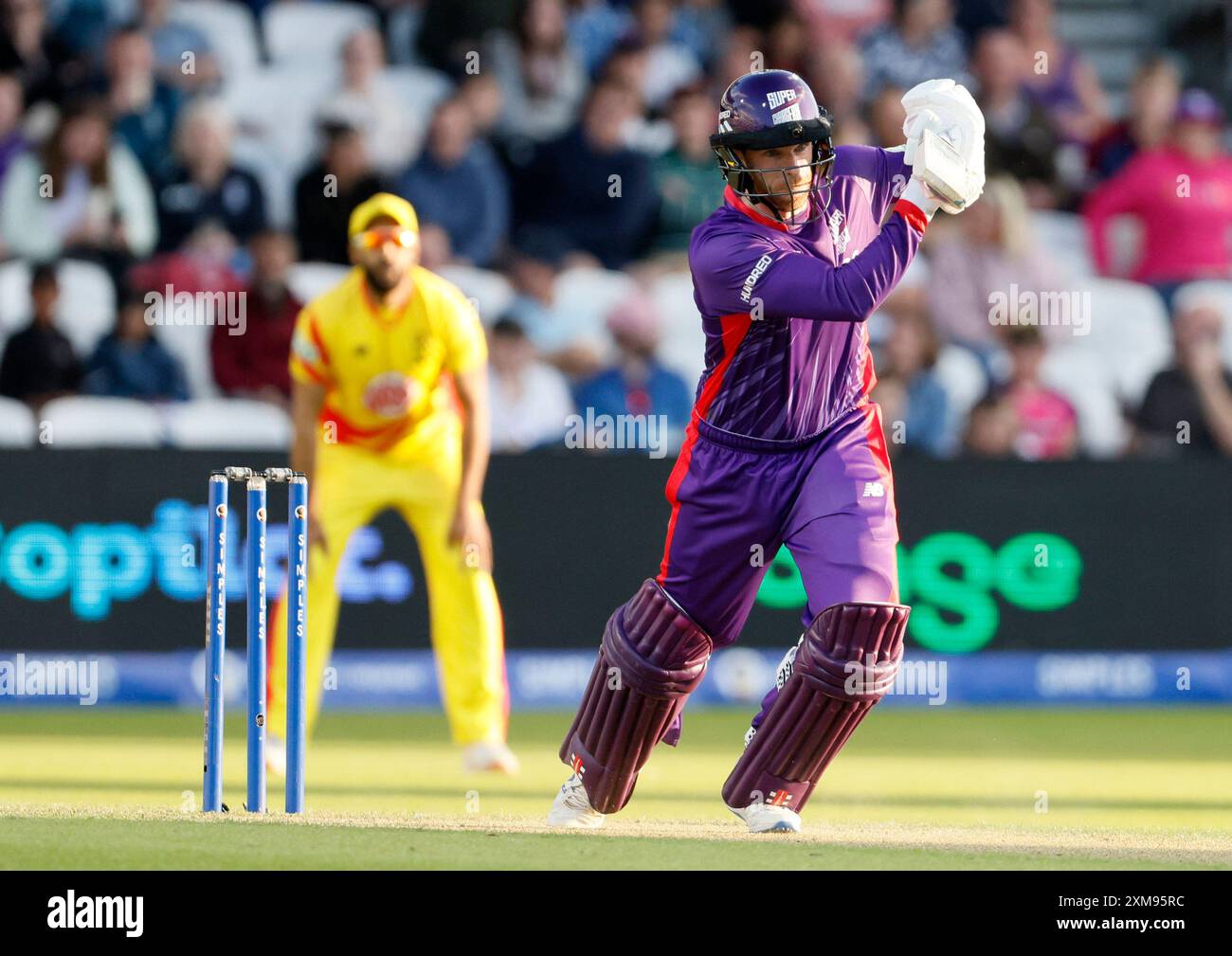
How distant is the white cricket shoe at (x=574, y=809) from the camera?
20.6 ft

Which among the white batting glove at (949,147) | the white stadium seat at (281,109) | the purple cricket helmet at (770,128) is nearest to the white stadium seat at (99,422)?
the white stadium seat at (281,109)

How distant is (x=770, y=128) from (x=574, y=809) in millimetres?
2045

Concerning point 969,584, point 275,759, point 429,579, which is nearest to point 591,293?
point 969,584

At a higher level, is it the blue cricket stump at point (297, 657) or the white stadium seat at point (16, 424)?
the white stadium seat at point (16, 424)

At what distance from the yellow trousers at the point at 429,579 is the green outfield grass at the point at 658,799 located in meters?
0.28

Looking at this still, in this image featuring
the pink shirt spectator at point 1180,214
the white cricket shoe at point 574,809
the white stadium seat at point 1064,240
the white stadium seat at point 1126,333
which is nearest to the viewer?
the white cricket shoe at point 574,809

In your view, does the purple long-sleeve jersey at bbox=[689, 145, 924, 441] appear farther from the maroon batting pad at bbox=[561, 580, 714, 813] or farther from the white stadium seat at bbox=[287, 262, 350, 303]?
the white stadium seat at bbox=[287, 262, 350, 303]

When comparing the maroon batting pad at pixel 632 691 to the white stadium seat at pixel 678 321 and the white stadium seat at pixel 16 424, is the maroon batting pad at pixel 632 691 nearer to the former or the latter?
the white stadium seat at pixel 16 424

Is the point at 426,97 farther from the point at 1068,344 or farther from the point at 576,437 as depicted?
the point at 1068,344

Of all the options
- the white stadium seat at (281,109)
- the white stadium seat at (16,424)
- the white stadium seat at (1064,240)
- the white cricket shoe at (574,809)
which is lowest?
the white cricket shoe at (574,809)

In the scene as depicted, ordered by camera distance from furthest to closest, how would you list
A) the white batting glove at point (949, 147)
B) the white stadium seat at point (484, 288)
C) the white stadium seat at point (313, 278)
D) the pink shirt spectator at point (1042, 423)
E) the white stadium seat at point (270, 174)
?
the white stadium seat at point (270, 174) < the white stadium seat at point (484, 288) < the white stadium seat at point (313, 278) < the pink shirt spectator at point (1042, 423) < the white batting glove at point (949, 147)

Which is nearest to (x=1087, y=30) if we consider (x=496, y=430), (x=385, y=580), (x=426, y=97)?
(x=426, y=97)

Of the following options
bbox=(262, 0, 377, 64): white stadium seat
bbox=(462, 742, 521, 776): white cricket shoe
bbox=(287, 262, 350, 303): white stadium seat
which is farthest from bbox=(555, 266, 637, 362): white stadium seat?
bbox=(462, 742, 521, 776): white cricket shoe

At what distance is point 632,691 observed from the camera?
619 centimetres
